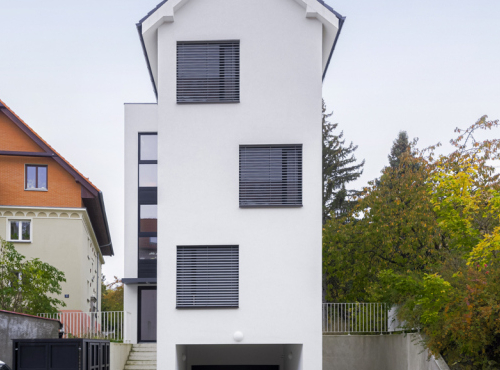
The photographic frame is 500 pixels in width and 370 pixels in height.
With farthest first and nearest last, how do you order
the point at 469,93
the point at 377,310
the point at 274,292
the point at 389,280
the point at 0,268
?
the point at 0,268 → the point at 377,310 → the point at 389,280 → the point at 469,93 → the point at 274,292

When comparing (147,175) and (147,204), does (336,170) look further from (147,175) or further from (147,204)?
(147,204)

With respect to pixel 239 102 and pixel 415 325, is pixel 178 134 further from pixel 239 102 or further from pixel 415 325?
pixel 415 325

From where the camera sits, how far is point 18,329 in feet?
50.9

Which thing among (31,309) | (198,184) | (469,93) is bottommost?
(31,309)

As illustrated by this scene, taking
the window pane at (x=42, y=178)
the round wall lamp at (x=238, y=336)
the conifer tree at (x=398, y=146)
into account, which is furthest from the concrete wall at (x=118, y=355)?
the conifer tree at (x=398, y=146)

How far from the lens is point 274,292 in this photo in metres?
15.4

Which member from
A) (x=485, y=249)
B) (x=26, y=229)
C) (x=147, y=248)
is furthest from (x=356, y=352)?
(x=26, y=229)

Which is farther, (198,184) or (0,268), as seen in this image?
(0,268)

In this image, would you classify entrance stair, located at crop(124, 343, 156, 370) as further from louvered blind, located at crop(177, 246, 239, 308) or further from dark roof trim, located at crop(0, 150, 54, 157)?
dark roof trim, located at crop(0, 150, 54, 157)

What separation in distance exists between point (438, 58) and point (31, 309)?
14.4 meters

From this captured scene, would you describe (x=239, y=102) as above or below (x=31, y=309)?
above

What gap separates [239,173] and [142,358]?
8.52m

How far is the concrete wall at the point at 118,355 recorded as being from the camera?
18.5m

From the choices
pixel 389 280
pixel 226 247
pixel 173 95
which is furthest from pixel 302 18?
pixel 389 280
